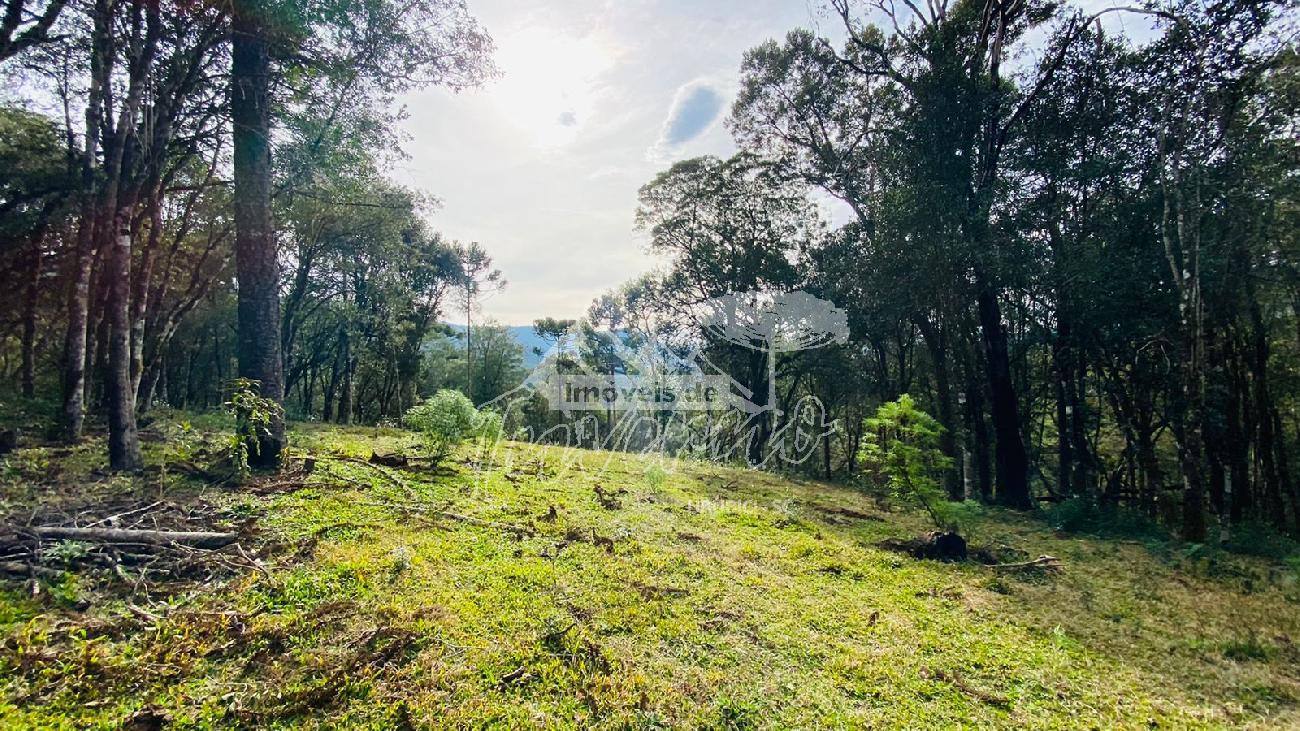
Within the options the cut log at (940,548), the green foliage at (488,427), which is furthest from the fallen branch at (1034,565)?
the green foliage at (488,427)

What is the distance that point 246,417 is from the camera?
5.92m

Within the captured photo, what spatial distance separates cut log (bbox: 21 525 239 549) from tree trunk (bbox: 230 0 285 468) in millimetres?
2740

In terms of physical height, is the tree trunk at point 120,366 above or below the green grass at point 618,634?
above

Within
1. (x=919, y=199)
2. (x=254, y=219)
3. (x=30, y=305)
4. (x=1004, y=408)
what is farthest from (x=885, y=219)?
(x=30, y=305)

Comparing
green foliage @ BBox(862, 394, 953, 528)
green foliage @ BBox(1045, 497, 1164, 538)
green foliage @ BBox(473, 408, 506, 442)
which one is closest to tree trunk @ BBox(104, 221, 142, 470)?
green foliage @ BBox(473, 408, 506, 442)

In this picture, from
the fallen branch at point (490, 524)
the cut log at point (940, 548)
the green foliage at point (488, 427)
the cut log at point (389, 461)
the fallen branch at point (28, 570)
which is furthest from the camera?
the green foliage at point (488, 427)

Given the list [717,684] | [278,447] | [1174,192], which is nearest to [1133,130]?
[1174,192]

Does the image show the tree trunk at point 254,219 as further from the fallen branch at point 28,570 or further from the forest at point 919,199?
the fallen branch at point 28,570

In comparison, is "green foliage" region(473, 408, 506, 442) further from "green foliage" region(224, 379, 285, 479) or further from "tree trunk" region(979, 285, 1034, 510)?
"tree trunk" region(979, 285, 1034, 510)

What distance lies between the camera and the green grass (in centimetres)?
254

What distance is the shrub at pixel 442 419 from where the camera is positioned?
7.50 metres

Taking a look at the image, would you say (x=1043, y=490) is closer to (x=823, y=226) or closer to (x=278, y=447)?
(x=823, y=226)

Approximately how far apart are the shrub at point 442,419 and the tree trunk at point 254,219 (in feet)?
5.47

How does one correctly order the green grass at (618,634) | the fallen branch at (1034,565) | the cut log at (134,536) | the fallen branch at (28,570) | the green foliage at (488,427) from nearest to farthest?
the green grass at (618,634) → the fallen branch at (28,570) → the cut log at (134,536) → the fallen branch at (1034,565) → the green foliage at (488,427)
